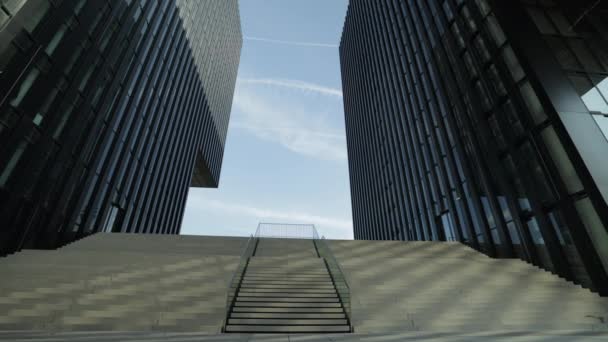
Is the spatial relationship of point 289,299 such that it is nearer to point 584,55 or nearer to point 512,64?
point 512,64

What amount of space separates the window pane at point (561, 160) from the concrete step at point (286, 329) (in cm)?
1045

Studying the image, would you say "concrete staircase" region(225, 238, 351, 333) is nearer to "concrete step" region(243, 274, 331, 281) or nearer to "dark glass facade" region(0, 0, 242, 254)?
"concrete step" region(243, 274, 331, 281)

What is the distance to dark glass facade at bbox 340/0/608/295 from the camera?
11.7 meters

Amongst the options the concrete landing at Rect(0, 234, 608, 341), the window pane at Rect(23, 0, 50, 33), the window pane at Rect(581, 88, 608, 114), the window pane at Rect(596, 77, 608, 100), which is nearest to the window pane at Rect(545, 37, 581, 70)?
the window pane at Rect(596, 77, 608, 100)

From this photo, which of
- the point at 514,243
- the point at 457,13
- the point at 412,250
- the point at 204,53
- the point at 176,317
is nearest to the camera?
the point at 176,317

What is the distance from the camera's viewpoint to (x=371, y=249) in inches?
613

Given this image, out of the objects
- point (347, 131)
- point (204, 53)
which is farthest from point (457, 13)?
point (347, 131)

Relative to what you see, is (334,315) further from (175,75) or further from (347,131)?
(347,131)

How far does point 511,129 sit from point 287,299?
13301mm

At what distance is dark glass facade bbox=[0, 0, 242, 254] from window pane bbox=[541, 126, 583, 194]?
2187cm

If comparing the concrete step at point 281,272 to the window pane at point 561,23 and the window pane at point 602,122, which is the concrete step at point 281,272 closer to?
the window pane at point 602,122

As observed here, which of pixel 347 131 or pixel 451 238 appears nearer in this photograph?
pixel 451 238

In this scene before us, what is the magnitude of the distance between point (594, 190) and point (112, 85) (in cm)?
2557

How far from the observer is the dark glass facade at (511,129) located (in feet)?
38.4
